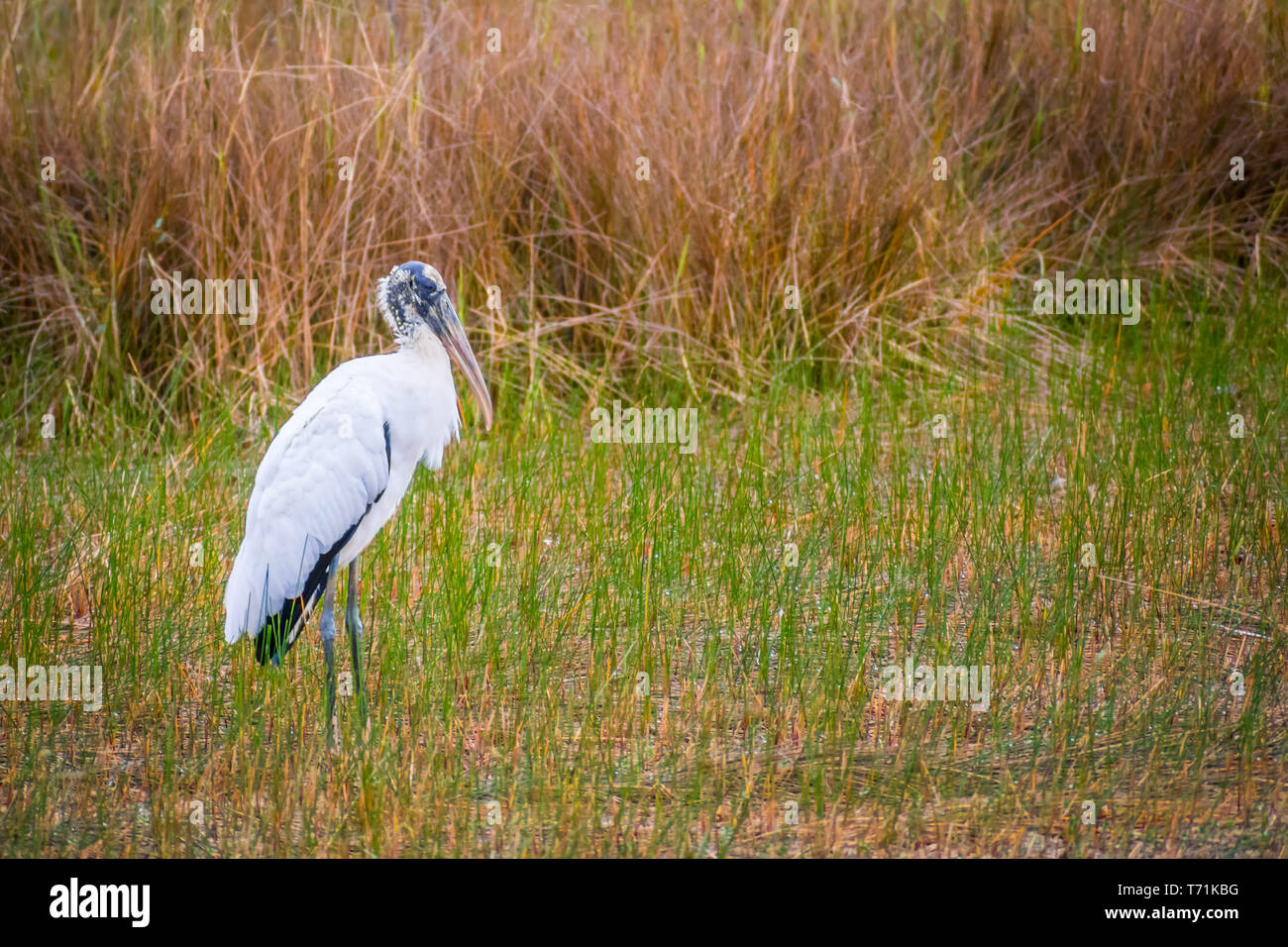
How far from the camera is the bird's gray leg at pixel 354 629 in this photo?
378 cm

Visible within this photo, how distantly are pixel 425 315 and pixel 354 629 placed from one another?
968 mm

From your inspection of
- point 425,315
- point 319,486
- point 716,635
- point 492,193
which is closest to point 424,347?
point 425,315

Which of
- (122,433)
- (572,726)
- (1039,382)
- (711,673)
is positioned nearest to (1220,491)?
(1039,382)

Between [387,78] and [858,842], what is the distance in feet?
15.5

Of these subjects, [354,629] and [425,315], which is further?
[425,315]

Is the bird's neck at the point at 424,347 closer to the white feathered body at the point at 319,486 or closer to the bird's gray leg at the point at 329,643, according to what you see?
the white feathered body at the point at 319,486

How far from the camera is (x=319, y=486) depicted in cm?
382

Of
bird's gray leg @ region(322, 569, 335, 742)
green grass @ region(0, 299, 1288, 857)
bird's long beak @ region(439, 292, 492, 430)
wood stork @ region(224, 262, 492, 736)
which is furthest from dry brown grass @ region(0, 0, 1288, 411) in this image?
bird's gray leg @ region(322, 569, 335, 742)

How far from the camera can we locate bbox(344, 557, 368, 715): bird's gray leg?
3.78 m

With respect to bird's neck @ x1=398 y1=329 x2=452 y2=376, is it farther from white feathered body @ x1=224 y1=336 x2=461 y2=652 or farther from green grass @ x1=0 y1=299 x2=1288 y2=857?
green grass @ x1=0 y1=299 x2=1288 y2=857

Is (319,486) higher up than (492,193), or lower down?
lower down

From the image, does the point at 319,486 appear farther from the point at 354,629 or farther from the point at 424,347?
the point at 424,347

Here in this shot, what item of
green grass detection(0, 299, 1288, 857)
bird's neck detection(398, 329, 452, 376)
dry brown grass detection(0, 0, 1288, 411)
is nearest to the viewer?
green grass detection(0, 299, 1288, 857)
